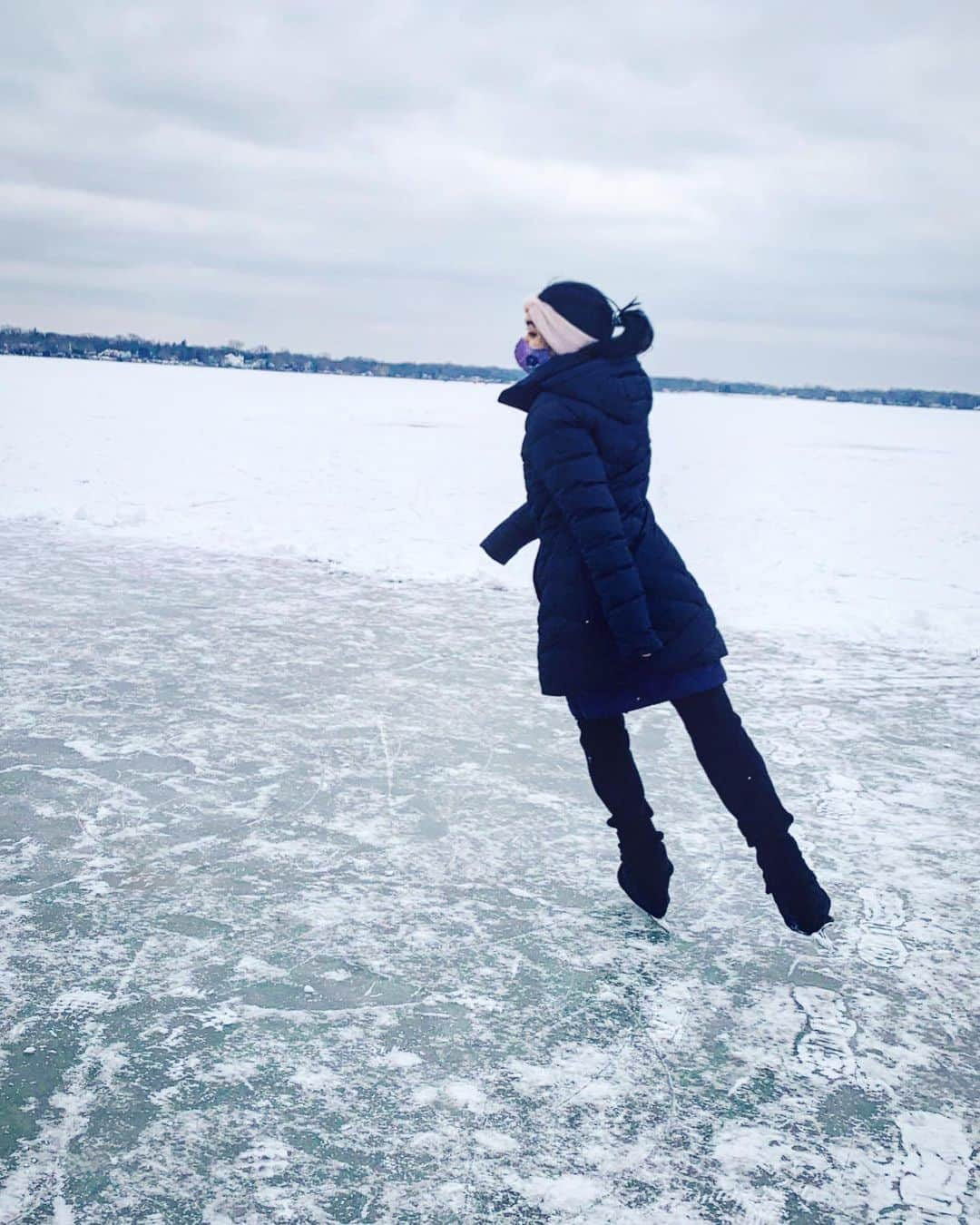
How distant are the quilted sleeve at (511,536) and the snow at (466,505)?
403 centimetres

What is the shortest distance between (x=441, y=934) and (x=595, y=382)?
4.35 feet

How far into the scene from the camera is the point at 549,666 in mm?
2658

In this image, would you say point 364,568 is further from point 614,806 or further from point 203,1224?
point 203,1224

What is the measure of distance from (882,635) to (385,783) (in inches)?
151

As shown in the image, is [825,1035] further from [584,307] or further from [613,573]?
[584,307]

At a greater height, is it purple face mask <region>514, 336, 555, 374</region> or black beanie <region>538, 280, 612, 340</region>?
black beanie <region>538, 280, 612, 340</region>

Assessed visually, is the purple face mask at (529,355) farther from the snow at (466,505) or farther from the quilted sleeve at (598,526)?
the snow at (466,505)

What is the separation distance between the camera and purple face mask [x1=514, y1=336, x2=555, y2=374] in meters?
2.68

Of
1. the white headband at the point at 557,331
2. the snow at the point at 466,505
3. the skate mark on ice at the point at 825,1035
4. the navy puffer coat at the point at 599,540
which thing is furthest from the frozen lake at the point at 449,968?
the snow at the point at 466,505

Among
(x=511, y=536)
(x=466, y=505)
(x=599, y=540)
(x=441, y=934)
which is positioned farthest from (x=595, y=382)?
(x=466, y=505)

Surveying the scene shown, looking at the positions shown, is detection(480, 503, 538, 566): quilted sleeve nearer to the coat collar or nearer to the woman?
the woman

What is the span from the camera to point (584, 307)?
8.54 feet

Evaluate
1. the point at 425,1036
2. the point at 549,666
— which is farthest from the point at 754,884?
the point at 425,1036

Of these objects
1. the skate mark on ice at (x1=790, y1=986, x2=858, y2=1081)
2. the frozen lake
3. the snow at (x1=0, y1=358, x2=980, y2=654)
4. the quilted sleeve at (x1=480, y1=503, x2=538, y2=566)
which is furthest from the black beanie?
the snow at (x1=0, y1=358, x2=980, y2=654)
